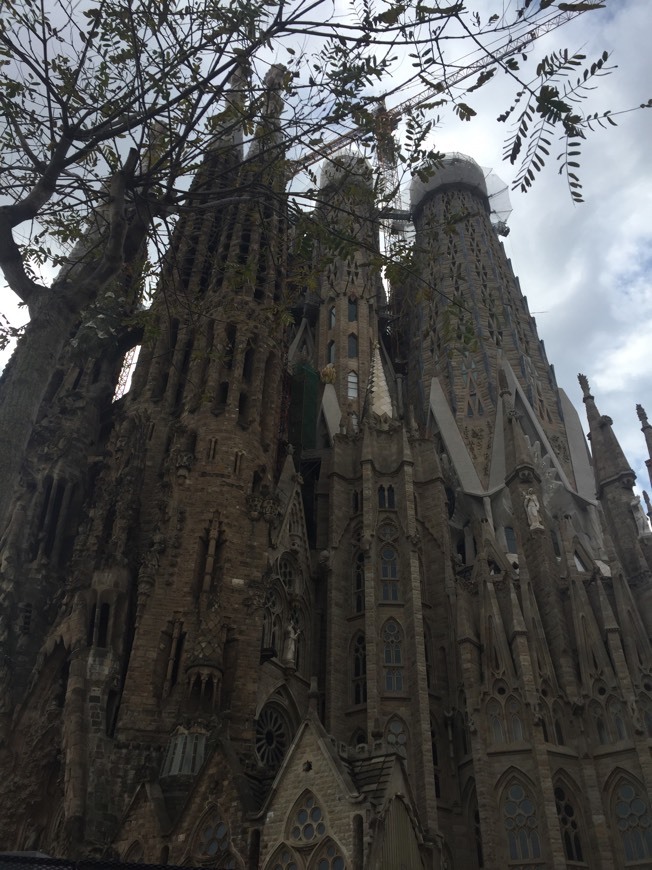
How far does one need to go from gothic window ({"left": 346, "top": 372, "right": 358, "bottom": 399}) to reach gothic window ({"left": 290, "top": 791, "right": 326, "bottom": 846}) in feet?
74.5

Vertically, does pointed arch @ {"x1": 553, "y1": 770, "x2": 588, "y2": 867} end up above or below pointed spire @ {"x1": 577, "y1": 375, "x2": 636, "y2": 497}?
below

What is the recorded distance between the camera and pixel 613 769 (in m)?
20.8

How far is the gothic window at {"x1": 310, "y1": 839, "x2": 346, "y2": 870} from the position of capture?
1294 cm

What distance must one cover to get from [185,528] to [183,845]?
815 cm

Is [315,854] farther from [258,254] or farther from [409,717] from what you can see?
[258,254]

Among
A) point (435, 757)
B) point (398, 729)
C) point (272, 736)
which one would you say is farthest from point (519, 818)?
point (272, 736)

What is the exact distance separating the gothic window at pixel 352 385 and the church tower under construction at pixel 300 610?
153cm


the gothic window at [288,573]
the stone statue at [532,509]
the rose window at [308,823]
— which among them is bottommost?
the rose window at [308,823]

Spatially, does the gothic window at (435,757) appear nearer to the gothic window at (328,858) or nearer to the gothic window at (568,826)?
the gothic window at (568,826)

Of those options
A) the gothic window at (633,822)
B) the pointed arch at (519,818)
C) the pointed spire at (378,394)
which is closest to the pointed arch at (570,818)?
the pointed arch at (519,818)

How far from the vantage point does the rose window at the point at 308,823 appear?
44.3 ft

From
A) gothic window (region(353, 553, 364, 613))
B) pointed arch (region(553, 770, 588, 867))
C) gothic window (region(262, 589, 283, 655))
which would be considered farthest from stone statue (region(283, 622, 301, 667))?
pointed arch (region(553, 770, 588, 867))

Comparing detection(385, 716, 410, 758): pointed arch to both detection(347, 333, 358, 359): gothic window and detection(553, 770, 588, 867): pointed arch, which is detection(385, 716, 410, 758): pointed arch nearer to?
detection(553, 770, 588, 867): pointed arch

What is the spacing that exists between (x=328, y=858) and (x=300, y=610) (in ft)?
36.0
